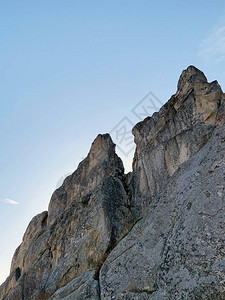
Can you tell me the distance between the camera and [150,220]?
11422 millimetres

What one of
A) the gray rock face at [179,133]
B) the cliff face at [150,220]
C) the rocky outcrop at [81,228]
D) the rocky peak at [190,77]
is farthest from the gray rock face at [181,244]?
the rocky peak at [190,77]

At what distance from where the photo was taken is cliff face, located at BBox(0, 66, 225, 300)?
28.1ft

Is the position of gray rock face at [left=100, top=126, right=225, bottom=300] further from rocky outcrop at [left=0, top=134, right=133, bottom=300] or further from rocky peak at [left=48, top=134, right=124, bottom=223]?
rocky peak at [left=48, top=134, right=124, bottom=223]

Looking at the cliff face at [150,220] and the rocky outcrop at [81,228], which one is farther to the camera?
the rocky outcrop at [81,228]

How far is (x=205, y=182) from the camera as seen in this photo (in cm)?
1011

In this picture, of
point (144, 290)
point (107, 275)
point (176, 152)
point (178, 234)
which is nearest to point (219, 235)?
point (178, 234)

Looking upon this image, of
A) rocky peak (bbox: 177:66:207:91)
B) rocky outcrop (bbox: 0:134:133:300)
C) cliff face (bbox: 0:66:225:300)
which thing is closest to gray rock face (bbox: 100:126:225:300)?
cliff face (bbox: 0:66:225:300)

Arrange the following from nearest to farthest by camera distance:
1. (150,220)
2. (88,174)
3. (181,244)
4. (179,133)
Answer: (181,244) → (150,220) → (179,133) → (88,174)

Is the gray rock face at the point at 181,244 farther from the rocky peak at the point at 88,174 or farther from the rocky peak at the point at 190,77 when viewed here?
the rocky peak at the point at 88,174

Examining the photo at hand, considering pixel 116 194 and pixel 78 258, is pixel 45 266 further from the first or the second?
pixel 116 194

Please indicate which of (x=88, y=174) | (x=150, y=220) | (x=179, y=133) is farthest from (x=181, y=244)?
(x=88, y=174)

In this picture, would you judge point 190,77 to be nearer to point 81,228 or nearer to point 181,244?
point 81,228

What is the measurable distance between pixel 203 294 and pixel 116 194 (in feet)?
37.7

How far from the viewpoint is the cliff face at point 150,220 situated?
8.55m
